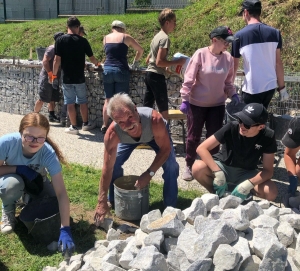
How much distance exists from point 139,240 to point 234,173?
54.3 inches

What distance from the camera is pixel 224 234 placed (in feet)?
9.13

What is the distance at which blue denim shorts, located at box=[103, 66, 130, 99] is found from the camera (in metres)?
6.26

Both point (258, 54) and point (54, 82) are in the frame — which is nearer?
point (258, 54)

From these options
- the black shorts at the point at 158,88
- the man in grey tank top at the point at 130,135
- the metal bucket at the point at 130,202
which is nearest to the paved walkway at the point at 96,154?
the black shorts at the point at 158,88

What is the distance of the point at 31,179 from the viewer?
12.1 ft

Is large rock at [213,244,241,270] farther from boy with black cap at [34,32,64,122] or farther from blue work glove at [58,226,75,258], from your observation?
boy with black cap at [34,32,64,122]

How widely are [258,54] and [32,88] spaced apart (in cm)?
453

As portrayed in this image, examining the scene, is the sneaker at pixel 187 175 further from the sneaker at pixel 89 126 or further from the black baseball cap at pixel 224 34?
the sneaker at pixel 89 126

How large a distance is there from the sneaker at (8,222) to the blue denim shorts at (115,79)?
2968 mm

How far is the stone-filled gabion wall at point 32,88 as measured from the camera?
6684 millimetres

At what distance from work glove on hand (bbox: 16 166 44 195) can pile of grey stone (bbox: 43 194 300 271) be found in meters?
0.78

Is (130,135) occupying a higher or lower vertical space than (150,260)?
higher

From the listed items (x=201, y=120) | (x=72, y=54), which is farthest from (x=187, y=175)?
(x=72, y=54)

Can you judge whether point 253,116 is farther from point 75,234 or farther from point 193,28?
point 193,28
